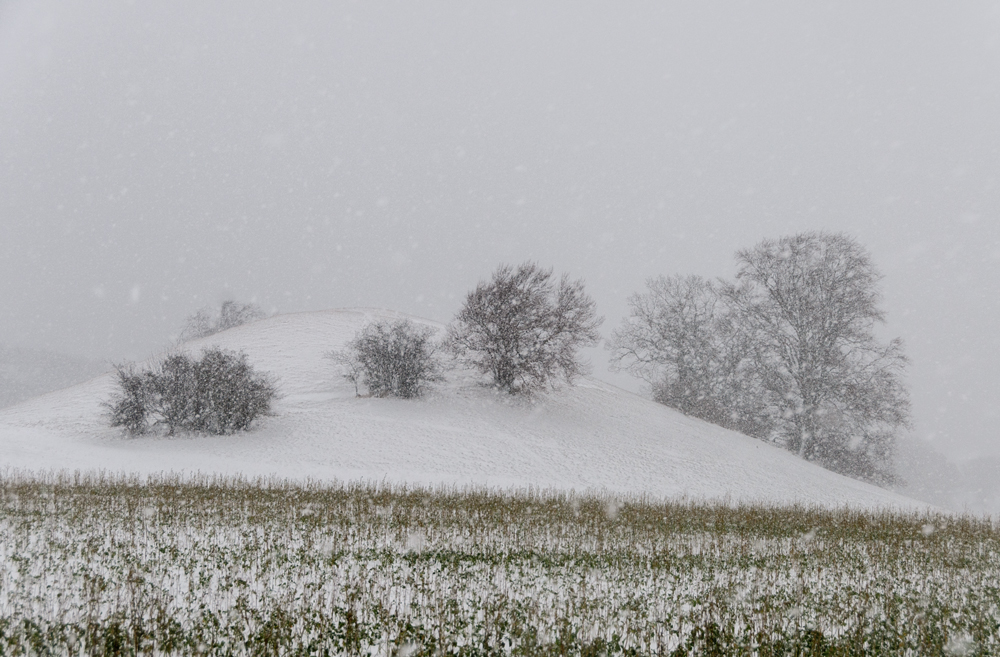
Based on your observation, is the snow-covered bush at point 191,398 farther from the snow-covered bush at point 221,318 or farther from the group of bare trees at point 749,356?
the snow-covered bush at point 221,318

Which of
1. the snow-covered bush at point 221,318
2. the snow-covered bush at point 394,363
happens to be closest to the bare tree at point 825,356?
the snow-covered bush at point 394,363

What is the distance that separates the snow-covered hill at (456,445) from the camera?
21422 mm

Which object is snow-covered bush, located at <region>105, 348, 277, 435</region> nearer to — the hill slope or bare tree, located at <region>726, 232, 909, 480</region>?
bare tree, located at <region>726, 232, 909, 480</region>

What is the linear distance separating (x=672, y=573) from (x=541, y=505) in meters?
6.45

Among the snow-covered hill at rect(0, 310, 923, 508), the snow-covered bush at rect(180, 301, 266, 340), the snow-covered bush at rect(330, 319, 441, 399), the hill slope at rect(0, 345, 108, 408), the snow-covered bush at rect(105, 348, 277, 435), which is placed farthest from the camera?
Answer: the hill slope at rect(0, 345, 108, 408)

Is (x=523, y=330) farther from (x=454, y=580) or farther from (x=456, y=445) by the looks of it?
(x=454, y=580)

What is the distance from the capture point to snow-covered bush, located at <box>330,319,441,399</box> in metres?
29.9

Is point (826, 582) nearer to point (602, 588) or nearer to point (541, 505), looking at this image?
point (602, 588)

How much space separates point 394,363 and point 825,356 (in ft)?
69.2

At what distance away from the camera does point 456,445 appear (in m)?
24.6

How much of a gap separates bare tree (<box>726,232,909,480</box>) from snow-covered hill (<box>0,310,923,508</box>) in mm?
4009

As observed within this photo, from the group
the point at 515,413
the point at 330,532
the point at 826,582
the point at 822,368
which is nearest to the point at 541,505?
the point at 330,532

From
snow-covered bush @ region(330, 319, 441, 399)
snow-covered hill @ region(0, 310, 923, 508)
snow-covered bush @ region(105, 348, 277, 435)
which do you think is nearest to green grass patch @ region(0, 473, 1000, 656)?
snow-covered hill @ region(0, 310, 923, 508)

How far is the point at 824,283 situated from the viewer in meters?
32.8
